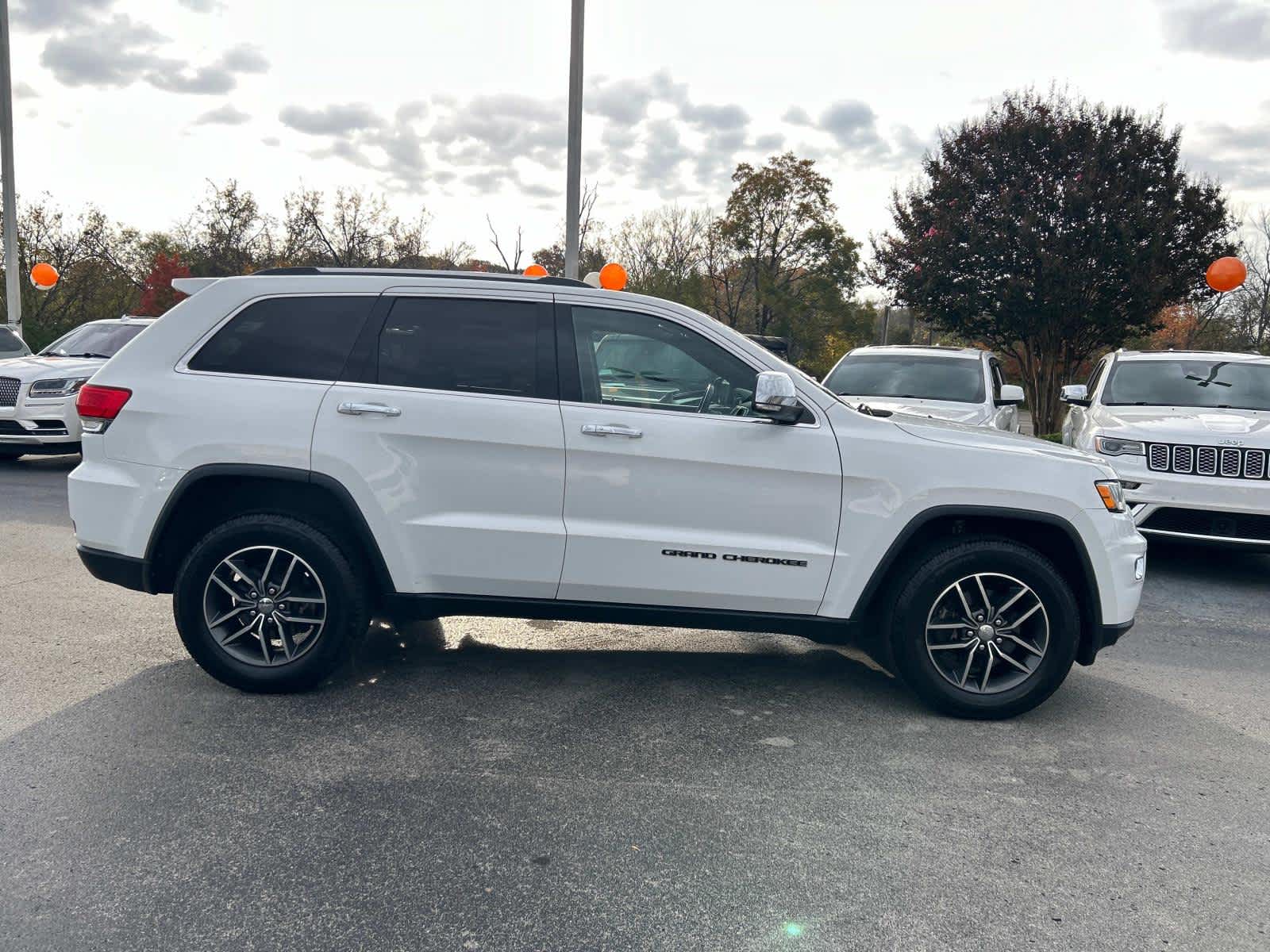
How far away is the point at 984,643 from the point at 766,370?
1557 millimetres

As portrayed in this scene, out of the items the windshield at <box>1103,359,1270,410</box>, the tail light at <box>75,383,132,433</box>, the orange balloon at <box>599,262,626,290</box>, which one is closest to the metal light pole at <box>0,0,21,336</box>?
the orange balloon at <box>599,262,626,290</box>

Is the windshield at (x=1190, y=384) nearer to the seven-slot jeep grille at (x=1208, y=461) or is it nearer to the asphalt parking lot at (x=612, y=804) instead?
the seven-slot jeep grille at (x=1208, y=461)

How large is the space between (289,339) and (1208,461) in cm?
652

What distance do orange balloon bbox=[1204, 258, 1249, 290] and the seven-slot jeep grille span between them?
941 centimetres

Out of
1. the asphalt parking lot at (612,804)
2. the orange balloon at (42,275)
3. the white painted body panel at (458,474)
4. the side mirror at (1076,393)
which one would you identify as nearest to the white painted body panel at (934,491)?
the asphalt parking lot at (612,804)

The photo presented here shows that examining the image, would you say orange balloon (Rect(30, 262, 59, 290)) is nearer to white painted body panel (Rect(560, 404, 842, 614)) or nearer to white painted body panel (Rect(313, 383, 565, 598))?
white painted body panel (Rect(313, 383, 565, 598))

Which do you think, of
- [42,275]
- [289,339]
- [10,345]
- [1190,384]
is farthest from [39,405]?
[1190,384]

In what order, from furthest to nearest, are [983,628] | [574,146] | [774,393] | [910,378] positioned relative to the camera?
[574,146], [910,378], [983,628], [774,393]

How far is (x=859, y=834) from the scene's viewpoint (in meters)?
3.24

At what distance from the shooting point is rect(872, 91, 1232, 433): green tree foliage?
1502 centimetres

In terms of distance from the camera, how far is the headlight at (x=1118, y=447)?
292 inches

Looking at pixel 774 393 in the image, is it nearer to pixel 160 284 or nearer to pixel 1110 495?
pixel 1110 495

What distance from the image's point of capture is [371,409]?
4234mm

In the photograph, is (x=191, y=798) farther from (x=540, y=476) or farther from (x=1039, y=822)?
(x=1039, y=822)
